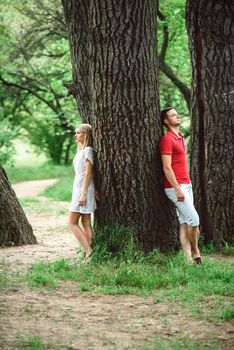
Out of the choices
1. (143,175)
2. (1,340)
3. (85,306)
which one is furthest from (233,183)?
(1,340)

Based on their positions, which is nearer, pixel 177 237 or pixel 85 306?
pixel 85 306

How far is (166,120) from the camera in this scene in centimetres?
786

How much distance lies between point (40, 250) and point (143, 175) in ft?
7.84

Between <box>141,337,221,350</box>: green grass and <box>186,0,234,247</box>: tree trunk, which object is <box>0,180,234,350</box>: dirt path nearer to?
<box>141,337,221,350</box>: green grass

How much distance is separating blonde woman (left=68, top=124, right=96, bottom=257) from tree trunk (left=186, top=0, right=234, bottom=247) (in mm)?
2001

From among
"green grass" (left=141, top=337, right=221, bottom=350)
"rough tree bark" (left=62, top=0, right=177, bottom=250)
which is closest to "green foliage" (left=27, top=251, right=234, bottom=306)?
"rough tree bark" (left=62, top=0, right=177, bottom=250)

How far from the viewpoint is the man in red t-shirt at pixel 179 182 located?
24.7 feet

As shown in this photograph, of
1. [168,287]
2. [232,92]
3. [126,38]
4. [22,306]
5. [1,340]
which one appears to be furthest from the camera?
[232,92]

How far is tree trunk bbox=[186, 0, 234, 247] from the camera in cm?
873

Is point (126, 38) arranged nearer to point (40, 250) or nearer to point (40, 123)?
point (40, 250)

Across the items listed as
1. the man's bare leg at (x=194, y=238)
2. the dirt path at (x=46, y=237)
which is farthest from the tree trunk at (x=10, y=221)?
the man's bare leg at (x=194, y=238)

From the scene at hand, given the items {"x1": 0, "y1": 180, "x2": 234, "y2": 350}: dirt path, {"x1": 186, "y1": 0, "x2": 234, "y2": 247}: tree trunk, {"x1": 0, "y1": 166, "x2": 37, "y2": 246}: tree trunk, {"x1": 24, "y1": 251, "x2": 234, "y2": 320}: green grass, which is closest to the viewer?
{"x1": 0, "y1": 180, "x2": 234, "y2": 350}: dirt path

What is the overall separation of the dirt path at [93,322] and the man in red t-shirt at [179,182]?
5.63ft

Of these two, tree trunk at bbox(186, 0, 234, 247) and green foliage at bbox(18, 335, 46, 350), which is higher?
tree trunk at bbox(186, 0, 234, 247)
